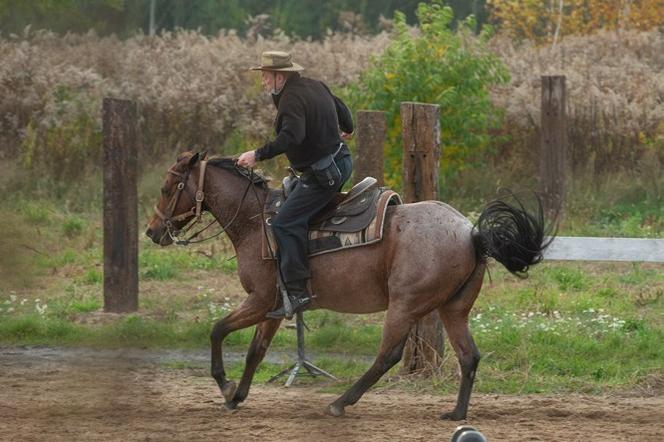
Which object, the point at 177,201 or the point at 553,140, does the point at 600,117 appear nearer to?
the point at 553,140

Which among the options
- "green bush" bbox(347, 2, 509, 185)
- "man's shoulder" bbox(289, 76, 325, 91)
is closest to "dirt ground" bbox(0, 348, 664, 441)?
"man's shoulder" bbox(289, 76, 325, 91)

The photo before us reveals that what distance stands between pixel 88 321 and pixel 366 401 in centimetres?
378

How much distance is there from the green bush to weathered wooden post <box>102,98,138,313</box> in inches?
198

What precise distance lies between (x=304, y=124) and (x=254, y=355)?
1778mm

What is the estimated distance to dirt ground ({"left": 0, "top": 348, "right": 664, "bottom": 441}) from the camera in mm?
7922

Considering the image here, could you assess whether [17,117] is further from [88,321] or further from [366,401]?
[366,401]

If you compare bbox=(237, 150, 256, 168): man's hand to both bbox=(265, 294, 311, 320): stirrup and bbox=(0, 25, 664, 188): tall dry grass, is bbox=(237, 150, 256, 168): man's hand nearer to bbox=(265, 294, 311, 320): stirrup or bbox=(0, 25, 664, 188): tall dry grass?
bbox=(265, 294, 311, 320): stirrup

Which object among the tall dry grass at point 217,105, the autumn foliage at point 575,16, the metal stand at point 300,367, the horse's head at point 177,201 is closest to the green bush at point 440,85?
the tall dry grass at point 217,105

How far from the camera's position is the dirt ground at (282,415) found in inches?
312

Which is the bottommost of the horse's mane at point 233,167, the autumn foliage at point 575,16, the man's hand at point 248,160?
the horse's mane at point 233,167

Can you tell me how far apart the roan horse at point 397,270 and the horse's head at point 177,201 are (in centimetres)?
9

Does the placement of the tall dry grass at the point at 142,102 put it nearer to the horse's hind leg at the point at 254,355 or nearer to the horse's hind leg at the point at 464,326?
the horse's hind leg at the point at 254,355

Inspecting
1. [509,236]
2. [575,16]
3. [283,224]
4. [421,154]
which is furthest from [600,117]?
[283,224]

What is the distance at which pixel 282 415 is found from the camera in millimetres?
8609
